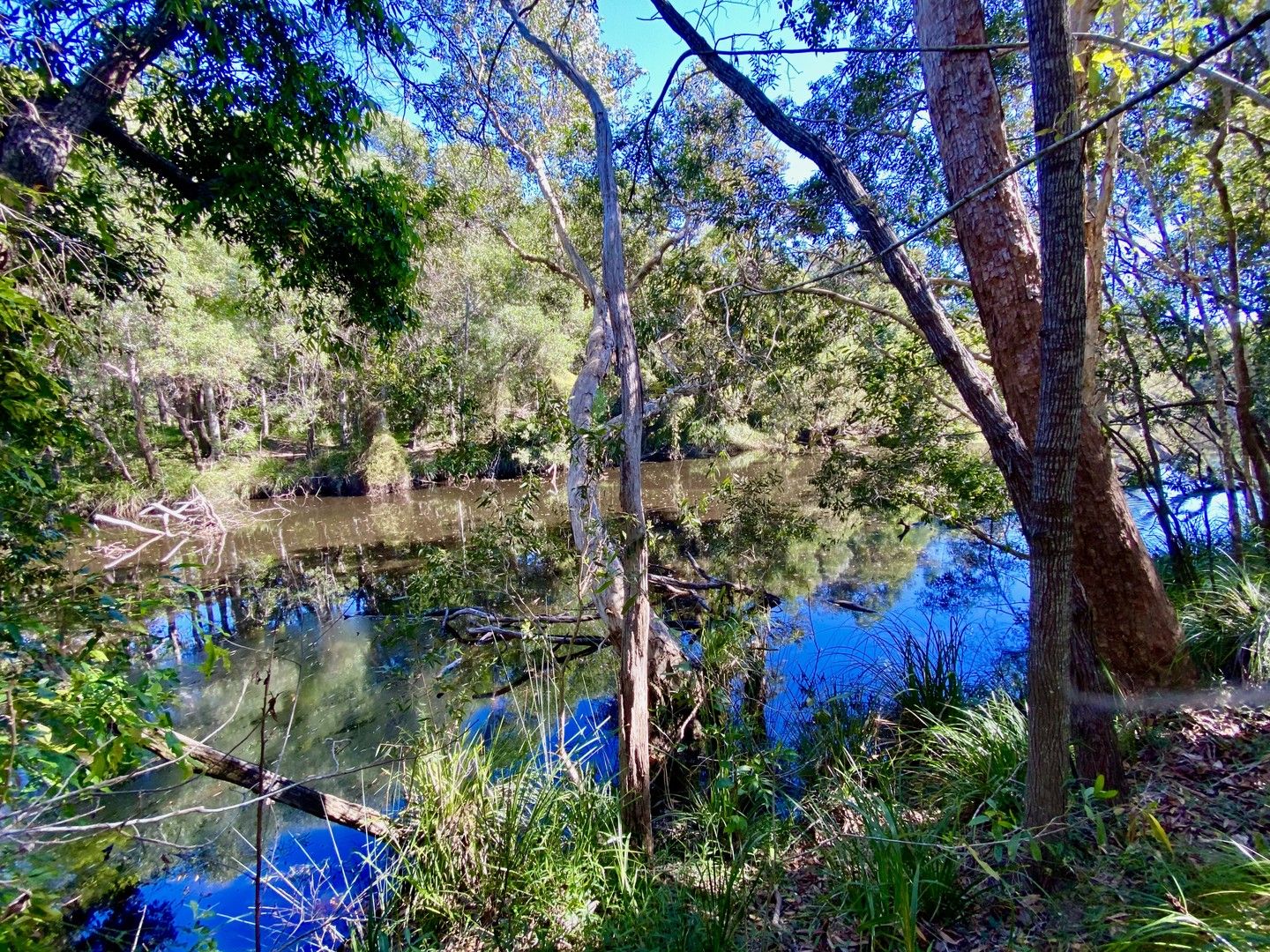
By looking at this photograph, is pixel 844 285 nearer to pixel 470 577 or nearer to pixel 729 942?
pixel 470 577

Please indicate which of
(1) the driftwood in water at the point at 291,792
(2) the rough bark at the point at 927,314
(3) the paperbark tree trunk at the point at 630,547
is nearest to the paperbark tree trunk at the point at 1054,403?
(2) the rough bark at the point at 927,314

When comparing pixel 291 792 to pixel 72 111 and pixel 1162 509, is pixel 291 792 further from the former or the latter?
pixel 1162 509

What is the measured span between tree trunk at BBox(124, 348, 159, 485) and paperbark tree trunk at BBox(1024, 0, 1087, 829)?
1286cm

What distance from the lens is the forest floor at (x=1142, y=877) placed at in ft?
4.89

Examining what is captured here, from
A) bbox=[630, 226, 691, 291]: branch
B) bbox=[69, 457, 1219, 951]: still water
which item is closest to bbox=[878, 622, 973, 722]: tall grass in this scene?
bbox=[69, 457, 1219, 951]: still water

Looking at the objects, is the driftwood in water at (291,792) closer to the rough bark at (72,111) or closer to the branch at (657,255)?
the rough bark at (72,111)

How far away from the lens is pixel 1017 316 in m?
2.42

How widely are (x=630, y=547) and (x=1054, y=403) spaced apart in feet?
5.84

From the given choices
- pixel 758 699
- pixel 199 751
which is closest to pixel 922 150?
pixel 758 699

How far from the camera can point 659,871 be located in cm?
269

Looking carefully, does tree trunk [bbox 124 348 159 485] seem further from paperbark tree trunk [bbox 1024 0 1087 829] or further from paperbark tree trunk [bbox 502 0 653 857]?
paperbark tree trunk [bbox 1024 0 1087 829]

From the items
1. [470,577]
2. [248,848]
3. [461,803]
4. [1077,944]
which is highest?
[470,577]

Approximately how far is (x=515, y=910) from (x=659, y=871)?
26.2 inches

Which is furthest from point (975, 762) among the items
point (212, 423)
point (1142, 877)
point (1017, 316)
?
point (212, 423)
